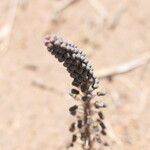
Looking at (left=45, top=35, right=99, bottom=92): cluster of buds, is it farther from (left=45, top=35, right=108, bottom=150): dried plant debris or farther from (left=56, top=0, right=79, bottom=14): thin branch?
(left=56, top=0, right=79, bottom=14): thin branch

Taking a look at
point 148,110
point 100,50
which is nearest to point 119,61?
point 100,50

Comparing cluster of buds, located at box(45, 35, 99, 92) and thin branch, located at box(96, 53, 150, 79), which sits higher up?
thin branch, located at box(96, 53, 150, 79)

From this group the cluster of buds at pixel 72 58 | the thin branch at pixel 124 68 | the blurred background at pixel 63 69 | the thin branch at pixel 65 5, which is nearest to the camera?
the cluster of buds at pixel 72 58

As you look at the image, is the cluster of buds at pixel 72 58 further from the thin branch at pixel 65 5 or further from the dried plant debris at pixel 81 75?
the thin branch at pixel 65 5

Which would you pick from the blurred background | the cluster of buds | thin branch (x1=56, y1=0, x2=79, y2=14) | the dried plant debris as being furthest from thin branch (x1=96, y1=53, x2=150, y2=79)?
the cluster of buds

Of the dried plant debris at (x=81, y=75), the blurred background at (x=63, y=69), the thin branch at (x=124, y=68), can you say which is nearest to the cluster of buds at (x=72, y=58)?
the dried plant debris at (x=81, y=75)

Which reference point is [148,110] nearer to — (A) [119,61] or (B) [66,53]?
(A) [119,61]

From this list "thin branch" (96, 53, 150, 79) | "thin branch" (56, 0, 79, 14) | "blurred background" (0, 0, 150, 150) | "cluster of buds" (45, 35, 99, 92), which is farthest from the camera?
"thin branch" (56, 0, 79, 14)

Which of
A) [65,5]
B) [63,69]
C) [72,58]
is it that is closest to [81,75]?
[72,58]

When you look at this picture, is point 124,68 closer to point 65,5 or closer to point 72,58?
point 65,5
